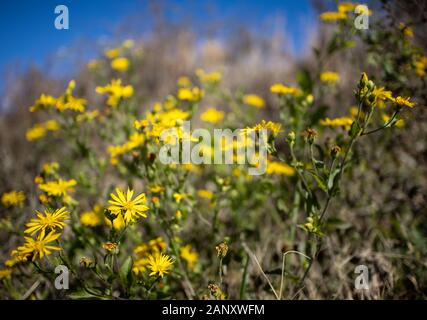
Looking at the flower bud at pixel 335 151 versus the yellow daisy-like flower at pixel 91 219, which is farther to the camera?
the yellow daisy-like flower at pixel 91 219

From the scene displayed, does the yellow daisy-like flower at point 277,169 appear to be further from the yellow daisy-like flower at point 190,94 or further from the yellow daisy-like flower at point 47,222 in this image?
the yellow daisy-like flower at point 47,222

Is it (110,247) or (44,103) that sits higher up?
(44,103)

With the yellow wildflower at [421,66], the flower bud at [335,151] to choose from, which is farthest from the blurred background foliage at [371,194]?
the flower bud at [335,151]

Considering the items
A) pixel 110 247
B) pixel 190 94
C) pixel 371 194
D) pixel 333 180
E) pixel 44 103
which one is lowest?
pixel 110 247

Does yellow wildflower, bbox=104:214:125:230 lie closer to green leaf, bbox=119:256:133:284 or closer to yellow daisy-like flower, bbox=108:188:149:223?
yellow daisy-like flower, bbox=108:188:149:223

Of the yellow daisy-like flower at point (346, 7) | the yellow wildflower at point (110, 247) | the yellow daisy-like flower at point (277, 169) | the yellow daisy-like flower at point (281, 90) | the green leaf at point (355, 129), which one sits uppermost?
the yellow daisy-like flower at point (346, 7)

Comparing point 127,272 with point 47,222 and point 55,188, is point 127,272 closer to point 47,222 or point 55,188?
point 47,222

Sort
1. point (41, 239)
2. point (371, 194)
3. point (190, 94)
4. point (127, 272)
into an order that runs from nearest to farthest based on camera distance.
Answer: point (41, 239), point (127, 272), point (190, 94), point (371, 194)

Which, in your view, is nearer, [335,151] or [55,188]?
[335,151]

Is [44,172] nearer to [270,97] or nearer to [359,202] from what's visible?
[359,202]

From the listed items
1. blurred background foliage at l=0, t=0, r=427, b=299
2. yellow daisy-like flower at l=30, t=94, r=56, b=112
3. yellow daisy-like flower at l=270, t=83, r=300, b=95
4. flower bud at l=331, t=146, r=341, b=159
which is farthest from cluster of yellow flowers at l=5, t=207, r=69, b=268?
yellow daisy-like flower at l=270, t=83, r=300, b=95

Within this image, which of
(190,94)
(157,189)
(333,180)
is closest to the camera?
(333,180)

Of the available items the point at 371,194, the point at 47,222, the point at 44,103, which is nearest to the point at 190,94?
the point at 44,103
